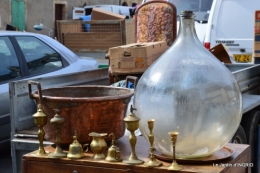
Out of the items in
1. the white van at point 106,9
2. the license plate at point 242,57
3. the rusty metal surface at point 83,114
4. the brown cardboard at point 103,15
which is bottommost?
the license plate at point 242,57

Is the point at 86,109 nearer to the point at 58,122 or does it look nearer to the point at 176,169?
the point at 58,122

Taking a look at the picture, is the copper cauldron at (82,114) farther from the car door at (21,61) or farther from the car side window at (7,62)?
the car side window at (7,62)

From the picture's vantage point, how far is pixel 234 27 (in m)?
7.68

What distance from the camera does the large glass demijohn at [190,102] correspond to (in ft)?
6.09

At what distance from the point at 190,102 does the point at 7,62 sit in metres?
3.58

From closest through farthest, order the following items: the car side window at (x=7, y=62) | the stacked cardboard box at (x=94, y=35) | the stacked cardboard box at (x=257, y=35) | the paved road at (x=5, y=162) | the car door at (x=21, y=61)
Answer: the car door at (x=21, y=61) → the paved road at (x=5, y=162) → the car side window at (x=7, y=62) → the stacked cardboard box at (x=257, y=35) → the stacked cardboard box at (x=94, y=35)

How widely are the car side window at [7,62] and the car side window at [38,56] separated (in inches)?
5.5

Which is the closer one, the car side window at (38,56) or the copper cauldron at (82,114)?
the copper cauldron at (82,114)

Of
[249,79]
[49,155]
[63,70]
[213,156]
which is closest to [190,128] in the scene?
[213,156]

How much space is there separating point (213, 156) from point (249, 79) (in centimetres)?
278

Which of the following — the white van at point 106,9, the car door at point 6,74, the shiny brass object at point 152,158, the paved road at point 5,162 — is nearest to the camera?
the shiny brass object at point 152,158

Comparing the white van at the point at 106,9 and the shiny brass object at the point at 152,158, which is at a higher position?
the white van at the point at 106,9

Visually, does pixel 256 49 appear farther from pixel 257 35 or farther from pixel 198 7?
pixel 198 7

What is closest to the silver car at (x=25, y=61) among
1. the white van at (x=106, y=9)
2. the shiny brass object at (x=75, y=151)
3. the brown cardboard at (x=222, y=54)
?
the brown cardboard at (x=222, y=54)
